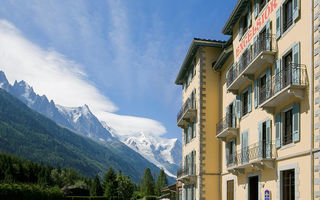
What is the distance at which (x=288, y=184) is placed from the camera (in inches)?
712

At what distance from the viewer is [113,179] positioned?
11506 cm

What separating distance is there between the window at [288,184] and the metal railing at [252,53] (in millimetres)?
6174

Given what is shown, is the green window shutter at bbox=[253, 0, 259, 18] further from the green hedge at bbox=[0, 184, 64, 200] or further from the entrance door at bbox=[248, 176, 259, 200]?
the green hedge at bbox=[0, 184, 64, 200]

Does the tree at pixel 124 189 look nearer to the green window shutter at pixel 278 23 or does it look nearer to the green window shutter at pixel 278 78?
the green window shutter at pixel 278 78

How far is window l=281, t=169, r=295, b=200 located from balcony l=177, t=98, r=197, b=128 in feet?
50.2

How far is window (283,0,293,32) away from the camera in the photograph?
1872 cm

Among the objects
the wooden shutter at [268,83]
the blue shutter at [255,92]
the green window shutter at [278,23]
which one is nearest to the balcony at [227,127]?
the blue shutter at [255,92]

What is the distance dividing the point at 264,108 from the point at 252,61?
2912 millimetres

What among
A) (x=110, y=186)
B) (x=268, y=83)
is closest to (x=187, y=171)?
(x=268, y=83)

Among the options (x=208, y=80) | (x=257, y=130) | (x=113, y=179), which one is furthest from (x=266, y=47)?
(x=113, y=179)

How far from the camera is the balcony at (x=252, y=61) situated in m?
19.9

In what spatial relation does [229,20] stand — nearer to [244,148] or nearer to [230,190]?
[244,148]

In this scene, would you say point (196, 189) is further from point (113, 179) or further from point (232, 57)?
point (113, 179)

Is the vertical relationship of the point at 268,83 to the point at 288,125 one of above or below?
above
